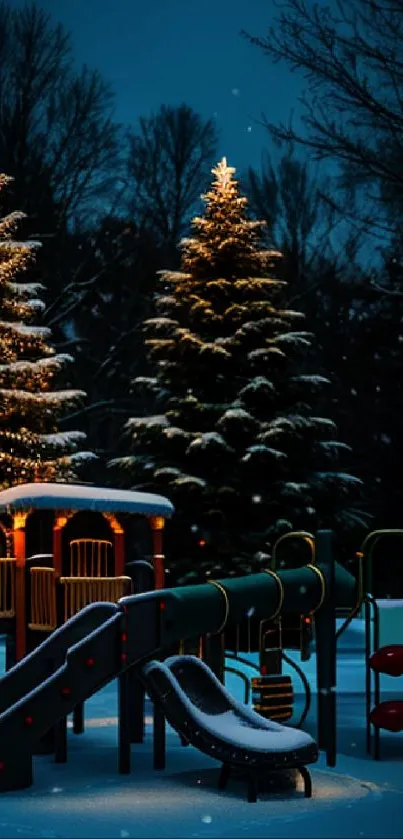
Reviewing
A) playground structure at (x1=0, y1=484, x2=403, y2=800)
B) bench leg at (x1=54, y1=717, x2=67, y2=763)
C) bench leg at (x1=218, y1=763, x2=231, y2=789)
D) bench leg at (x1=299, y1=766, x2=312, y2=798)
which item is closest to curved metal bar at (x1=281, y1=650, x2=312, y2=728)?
playground structure at (x1=0, y1=484, x2=403, y2=800)

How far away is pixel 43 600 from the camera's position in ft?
53.2

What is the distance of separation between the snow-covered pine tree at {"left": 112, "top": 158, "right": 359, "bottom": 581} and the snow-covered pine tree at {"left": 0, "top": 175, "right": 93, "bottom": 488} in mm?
2199

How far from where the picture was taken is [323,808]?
1127cm

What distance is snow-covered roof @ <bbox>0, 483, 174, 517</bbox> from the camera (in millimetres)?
15516

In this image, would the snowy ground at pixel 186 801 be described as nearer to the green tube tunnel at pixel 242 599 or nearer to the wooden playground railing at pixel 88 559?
the green tube tunnel at pixel 242 599

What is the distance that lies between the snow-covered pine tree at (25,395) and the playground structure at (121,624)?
7.26 metres

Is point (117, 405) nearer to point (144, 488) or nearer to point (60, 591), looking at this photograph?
point (144, 488)

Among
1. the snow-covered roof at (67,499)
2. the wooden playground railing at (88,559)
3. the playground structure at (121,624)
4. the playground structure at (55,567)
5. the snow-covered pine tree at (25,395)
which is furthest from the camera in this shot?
the snow-covered pine tree at (25,395)

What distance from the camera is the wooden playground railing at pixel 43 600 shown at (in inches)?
627

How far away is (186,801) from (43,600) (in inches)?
195

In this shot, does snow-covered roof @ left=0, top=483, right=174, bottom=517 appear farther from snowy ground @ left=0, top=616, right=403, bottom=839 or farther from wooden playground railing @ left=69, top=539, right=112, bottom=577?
wooden playground railing @ left=69, top=539, right=112, bottom=577

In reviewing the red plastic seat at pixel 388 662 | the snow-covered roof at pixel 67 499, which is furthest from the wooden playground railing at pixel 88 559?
the red plastic seat at pixel 388 662

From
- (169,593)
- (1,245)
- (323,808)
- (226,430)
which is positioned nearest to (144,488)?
(226,430)

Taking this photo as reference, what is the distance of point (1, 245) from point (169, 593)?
1442cm
